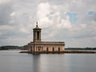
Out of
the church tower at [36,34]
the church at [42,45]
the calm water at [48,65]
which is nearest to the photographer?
the calm water at [48,65]

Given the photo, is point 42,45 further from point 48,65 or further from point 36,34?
point 48,65

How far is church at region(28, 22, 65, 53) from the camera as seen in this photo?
3861 inches

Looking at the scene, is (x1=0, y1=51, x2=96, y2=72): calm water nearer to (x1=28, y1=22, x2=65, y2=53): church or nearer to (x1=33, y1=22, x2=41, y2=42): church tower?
(x1=28, y1=22, x2=65, y2=53): church

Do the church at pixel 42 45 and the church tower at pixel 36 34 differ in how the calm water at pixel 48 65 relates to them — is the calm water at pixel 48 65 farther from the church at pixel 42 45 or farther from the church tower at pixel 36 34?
the church tower at pixel 36 34

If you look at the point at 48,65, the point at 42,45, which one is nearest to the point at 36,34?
the point at 42,45

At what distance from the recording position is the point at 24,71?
38.7 m

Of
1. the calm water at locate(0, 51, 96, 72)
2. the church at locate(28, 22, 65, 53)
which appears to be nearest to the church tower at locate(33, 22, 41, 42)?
the church at locate(28, 22, 65, 53)

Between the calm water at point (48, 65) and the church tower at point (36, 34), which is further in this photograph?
the church tower at point (36, 34)

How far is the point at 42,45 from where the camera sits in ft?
323

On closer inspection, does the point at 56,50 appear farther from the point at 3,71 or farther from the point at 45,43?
the point at 3,71

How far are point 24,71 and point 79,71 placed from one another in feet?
29.9

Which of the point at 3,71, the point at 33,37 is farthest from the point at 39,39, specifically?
the point at 3,71

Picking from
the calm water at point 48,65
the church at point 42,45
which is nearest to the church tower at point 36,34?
the church at point 42,45

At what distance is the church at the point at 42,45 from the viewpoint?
98.1m
